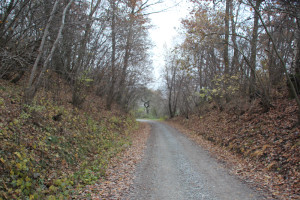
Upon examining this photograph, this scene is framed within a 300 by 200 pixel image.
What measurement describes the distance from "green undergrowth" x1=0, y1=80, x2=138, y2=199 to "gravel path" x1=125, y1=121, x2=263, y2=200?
1608 mm

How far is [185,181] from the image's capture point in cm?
656

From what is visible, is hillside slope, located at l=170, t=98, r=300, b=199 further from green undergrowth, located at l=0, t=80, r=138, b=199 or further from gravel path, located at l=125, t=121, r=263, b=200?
green undergrowth, located at l=0, t=80, r=138, b=199

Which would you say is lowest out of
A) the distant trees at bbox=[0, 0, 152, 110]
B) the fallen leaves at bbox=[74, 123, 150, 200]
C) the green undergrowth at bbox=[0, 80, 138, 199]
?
the fallen leaves at bbox=[74, 123, 150, 200]

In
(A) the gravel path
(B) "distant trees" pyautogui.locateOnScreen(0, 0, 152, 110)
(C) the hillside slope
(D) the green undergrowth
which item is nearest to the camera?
(D) the green undergrowth

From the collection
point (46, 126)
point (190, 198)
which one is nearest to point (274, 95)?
point (190, 198)

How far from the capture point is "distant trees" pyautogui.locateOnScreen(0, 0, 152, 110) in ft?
27.5

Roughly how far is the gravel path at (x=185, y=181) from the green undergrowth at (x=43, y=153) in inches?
63.3

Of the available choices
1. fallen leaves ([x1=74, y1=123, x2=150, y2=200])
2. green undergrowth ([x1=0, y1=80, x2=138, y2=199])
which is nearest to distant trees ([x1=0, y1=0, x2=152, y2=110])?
green undergrowth ([x1=0, y1=80, x2=138, y2=199])

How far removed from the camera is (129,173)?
7.41 meters

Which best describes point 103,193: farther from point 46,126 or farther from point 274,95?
point 274,95

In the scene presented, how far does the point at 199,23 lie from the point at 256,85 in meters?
4.89

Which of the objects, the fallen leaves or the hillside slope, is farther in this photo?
the hillside slope

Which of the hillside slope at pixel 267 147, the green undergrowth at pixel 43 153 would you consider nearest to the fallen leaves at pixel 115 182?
the green undergrowth at pixel 43 153

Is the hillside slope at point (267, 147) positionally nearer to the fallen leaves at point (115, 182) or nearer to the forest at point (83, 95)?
the forest at point (83, 95)
